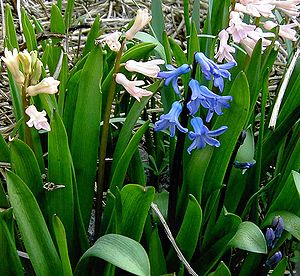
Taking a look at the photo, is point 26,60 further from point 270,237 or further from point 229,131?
point 270,237

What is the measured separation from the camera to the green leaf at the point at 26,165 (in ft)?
4.00

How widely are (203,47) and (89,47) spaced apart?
32 cm

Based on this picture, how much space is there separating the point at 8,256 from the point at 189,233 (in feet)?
1.27

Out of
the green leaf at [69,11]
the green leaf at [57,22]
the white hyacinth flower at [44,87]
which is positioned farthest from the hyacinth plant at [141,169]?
the green leaf at [69,11]

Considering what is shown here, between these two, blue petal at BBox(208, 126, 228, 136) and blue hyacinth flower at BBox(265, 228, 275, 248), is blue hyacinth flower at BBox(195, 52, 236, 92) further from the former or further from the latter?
blue hyacinth flower at BBox(265, 228, 275, 248)

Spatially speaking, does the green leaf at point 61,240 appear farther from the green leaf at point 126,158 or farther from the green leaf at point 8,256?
the green leaf at point 126,158

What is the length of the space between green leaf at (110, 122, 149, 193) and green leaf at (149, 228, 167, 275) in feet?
0.48

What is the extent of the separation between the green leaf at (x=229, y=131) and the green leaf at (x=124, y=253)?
0.35 metres

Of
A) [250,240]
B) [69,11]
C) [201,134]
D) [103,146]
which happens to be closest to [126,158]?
[103,146]

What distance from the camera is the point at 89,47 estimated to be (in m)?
1.73

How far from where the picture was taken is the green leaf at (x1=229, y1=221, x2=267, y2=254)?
1274 millimetres

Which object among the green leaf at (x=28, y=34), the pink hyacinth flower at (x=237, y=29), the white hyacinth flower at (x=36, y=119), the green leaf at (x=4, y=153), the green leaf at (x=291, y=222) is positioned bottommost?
the green leaf at (x=291, y=222)

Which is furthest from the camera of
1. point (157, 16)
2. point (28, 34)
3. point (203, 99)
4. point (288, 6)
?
point (157, 16)

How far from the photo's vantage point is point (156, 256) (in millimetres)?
1365
